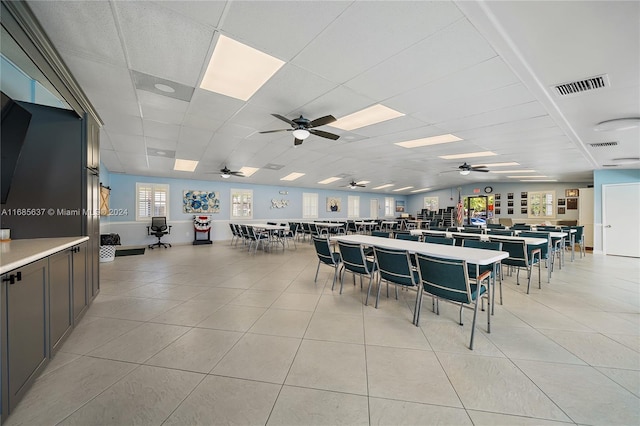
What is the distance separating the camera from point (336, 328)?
8.34 feet

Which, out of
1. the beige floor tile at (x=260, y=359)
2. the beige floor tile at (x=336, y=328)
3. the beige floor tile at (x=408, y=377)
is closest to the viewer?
the beige floor tile at (x=408, y=377)

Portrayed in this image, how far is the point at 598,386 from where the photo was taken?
5.63 ft

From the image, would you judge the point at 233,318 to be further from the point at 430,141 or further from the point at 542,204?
the point at 542,204

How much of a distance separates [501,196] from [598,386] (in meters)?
13.9

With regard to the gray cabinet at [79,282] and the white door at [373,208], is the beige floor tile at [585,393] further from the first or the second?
the white door at [373,208]

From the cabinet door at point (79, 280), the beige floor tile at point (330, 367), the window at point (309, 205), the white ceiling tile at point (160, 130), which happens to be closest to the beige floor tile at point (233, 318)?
the beige floor tile at point (330, 367)

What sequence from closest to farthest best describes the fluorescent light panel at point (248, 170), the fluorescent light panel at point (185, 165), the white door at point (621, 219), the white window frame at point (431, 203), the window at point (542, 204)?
the white door at point (621, 219), the fluorescent light panel at point (185, 165), the fluorescent light panel at point (248, 170), the window at point (542, 204), the white window frame at point (431, 203)

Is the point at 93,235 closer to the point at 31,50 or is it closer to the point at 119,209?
the point at 31,50

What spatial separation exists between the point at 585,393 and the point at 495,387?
58 cm

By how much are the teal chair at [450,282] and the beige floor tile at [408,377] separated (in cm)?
56

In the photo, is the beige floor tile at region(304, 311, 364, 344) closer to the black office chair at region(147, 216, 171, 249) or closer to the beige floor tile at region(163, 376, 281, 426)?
the beige floor tile at region(163, 376, 281, 426)

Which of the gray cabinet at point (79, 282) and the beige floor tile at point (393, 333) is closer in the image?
the beige floor tile at point (393, 333)

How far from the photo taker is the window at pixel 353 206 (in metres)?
14.8

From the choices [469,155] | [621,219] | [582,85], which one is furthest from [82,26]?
[621,219]
